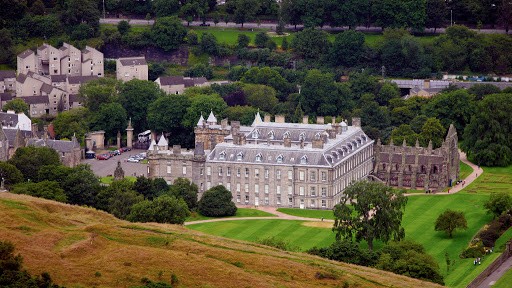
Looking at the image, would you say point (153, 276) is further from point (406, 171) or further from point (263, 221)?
point (406, 171)

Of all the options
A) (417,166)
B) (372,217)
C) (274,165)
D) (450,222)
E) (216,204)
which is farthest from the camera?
(417,166)

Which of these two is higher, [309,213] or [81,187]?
[81,187]

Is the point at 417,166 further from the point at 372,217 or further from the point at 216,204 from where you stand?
the point at 372,217

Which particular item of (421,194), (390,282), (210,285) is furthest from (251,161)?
(210,285)

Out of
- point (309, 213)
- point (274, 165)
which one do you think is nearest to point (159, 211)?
point (274, 165)

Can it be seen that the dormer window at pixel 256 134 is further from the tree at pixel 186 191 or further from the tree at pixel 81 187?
the tree at pixel 81 187

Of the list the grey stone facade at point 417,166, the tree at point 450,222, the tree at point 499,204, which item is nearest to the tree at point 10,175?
the grey stone facade at point 417,166

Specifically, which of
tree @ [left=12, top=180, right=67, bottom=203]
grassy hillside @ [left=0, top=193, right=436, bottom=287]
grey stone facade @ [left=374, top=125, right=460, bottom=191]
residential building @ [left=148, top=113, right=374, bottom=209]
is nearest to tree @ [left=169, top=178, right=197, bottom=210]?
residential building @ [left=148, top=113, right=374, bottom=209]
